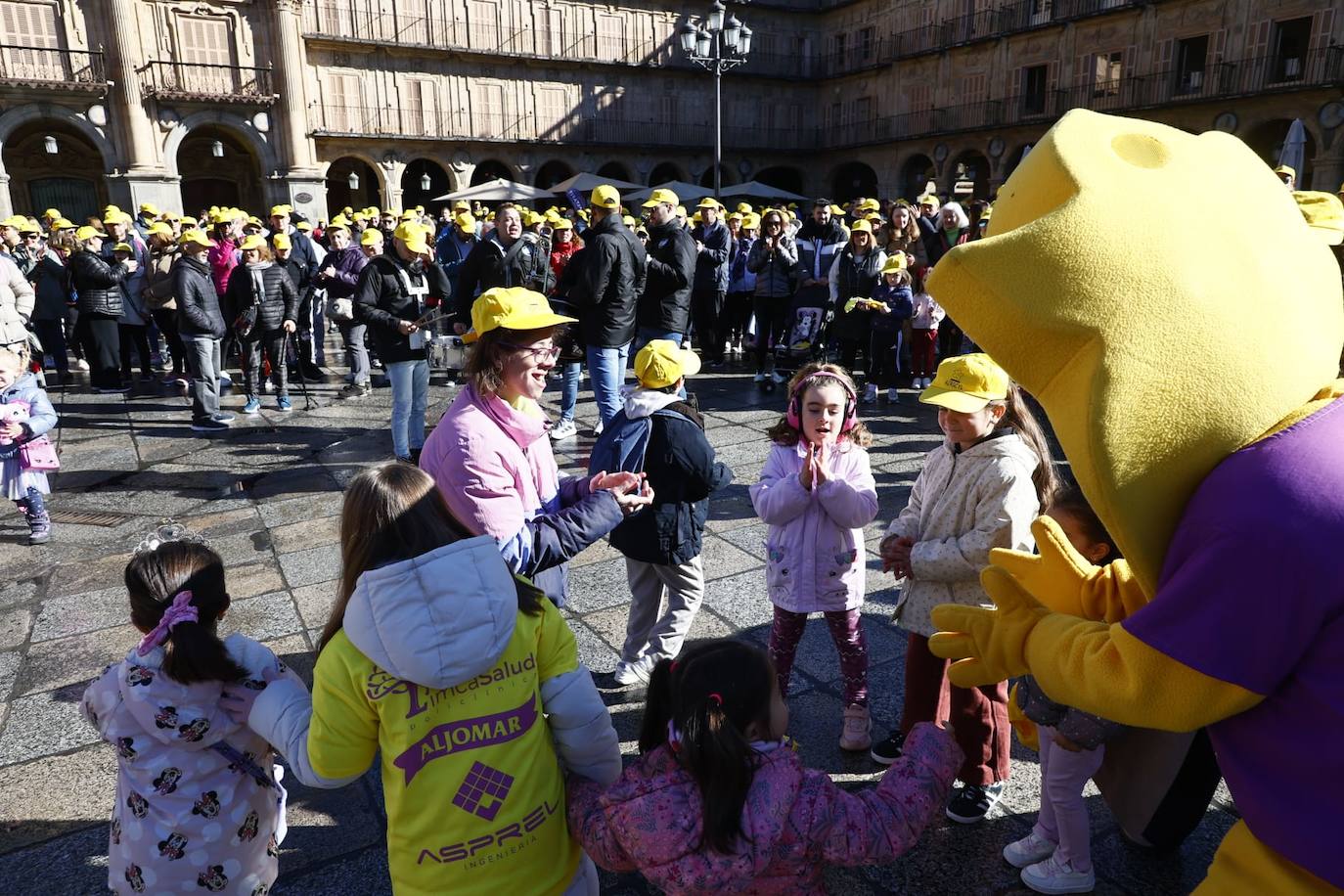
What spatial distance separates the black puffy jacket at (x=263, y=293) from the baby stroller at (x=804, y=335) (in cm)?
489

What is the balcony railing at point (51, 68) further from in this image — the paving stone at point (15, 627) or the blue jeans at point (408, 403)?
the paving stone at point (15, 627)

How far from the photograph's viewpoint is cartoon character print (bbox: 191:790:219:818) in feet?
6.64

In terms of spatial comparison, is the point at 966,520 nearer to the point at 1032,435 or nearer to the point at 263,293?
the point at 1032,435

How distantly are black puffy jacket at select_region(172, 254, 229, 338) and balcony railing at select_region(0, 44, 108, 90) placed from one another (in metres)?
19.9

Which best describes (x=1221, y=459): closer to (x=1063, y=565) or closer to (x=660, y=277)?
(x=1063, y=565)

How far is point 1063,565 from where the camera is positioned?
1.51m

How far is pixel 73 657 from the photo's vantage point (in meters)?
3.84

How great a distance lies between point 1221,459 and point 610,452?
2.20m

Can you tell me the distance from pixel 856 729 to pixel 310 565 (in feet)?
10.2

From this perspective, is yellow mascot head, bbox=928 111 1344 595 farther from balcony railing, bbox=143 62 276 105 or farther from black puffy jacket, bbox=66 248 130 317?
balcony railing, bbox=143 62 276 105

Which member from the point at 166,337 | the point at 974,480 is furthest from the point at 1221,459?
the point at 166,337

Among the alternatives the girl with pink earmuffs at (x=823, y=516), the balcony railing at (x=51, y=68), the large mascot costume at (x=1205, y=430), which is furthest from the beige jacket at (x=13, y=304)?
the balcony railing at (x=51, y=68)

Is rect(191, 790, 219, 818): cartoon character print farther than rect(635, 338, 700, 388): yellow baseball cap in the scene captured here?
No

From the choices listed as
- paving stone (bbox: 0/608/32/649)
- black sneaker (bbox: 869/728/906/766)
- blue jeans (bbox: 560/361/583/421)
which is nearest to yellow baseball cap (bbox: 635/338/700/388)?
black sneaker (bbox: 869/728/906/766)
